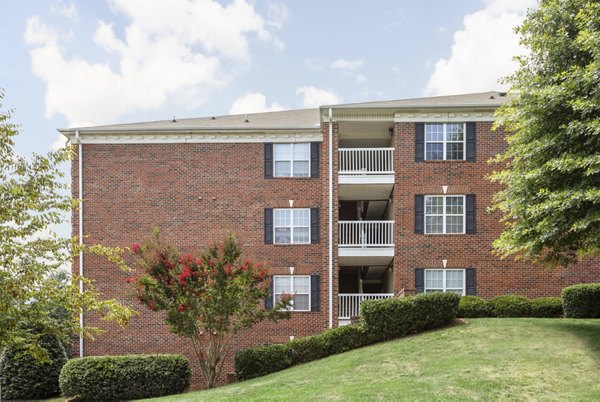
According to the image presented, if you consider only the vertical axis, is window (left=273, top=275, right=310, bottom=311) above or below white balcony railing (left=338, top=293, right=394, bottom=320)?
above

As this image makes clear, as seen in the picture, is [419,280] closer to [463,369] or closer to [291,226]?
[291,226]

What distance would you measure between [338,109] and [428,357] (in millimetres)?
10382

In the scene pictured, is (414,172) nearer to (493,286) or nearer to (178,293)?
(493,286)

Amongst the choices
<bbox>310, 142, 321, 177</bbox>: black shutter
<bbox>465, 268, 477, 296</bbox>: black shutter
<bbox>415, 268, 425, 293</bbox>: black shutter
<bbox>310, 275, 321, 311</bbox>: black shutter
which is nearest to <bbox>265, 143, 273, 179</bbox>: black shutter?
<bbox>310, 142, 321, 177</bbox>: black shutter

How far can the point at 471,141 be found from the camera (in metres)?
22.5

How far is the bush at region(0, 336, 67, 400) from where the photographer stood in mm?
19422

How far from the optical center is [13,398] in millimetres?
19438

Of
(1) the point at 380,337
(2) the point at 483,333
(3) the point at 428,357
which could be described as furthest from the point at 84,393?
(2) the point at 483,333

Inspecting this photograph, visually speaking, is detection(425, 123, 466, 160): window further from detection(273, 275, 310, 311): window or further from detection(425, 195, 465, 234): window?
detection(273, 275, 310, 311): window

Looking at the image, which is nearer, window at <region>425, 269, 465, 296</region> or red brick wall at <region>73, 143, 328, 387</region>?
window at <region>425, 269, 465, 296</region>

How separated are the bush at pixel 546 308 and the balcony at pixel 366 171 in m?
6.34

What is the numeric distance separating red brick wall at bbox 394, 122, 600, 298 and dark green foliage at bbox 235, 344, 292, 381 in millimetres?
5843

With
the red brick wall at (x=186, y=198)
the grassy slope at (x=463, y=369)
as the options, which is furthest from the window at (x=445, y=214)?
the grassy slope at (x=463, y=369)

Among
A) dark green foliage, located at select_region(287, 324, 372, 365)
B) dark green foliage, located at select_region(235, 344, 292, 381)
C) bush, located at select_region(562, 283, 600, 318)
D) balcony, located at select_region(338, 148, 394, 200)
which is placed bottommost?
dark green foliage, located at select_region(235, 344, 292, 381)
